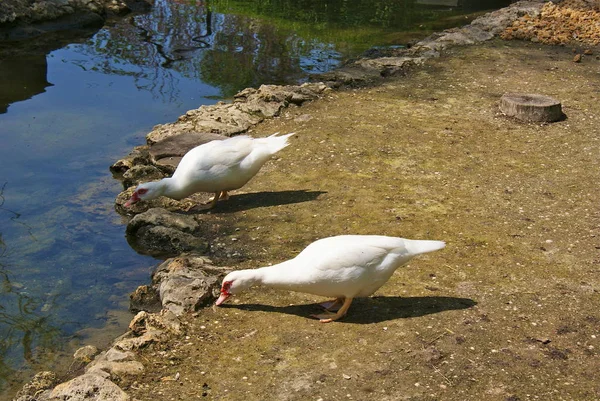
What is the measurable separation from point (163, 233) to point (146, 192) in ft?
1.84

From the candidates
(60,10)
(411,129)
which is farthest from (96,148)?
(60,10)

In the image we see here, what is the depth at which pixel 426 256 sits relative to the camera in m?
5.59

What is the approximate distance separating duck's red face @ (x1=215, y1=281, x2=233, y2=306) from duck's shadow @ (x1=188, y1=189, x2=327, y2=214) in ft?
5.67

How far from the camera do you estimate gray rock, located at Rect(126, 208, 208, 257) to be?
5.92m

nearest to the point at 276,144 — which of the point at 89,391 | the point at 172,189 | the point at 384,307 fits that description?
the point at 172,189

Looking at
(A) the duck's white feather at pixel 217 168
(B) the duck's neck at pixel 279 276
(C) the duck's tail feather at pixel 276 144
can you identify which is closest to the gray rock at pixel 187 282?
(B) the duck's neck at pixel 279 276

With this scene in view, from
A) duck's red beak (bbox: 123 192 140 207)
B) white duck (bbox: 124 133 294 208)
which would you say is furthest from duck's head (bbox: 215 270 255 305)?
duck's red beak (bbox: 123 192 140 207)

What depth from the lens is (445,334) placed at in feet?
14.9

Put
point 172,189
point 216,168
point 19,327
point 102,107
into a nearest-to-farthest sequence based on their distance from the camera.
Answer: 1. point 19,327
2. point 216,168
3. point 172,189
4. point 102,107

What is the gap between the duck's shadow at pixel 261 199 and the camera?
6535 mm

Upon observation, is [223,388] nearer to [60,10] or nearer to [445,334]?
[445,334]

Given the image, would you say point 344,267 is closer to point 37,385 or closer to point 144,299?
point 144,299

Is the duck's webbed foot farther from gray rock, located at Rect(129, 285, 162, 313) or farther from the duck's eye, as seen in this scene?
gray rock, located at Rect(129, 285, 162, 313)

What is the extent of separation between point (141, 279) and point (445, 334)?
8.21ft
